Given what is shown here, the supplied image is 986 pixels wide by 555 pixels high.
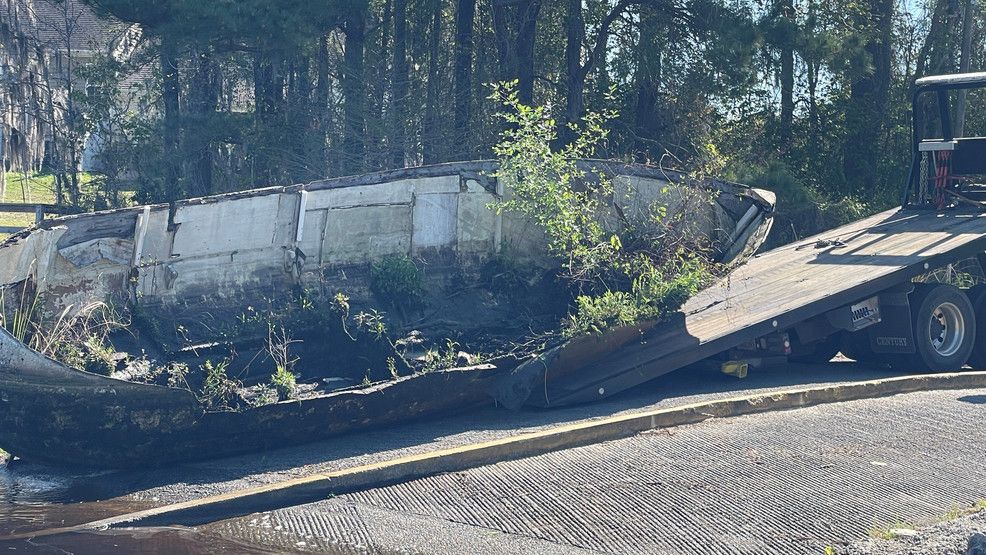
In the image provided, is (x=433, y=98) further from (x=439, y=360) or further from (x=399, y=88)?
(x=439, y=360)

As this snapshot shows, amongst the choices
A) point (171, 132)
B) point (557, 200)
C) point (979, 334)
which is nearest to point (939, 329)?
point (979, 334)

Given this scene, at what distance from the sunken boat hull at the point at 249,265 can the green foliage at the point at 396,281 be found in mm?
172

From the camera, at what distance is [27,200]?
22.8 metres

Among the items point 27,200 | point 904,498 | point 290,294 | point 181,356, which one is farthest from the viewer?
point 27,200

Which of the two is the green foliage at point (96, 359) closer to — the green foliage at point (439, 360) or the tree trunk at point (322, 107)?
the green foliage at point (439, 360)

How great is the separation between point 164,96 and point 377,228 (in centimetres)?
937

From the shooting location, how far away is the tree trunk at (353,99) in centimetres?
1798

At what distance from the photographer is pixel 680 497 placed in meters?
6.50

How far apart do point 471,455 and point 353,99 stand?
39.5ft

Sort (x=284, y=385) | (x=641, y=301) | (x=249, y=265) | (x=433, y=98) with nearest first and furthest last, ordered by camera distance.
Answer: (x=284, y=385)
(x=641, y=301)
(x=249, y=265)
(x=433, y=98)

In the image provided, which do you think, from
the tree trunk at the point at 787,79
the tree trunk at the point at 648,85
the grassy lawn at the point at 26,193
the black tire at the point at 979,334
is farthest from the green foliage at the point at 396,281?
the tree trunk at the point at 787,79

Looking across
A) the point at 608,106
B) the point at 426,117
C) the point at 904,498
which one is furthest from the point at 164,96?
the point at 904,498

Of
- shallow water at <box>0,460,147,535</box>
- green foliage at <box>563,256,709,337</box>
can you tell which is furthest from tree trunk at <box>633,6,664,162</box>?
shallow water at <box>0,460,147,535</box>

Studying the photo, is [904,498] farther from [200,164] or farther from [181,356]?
[200,164]
